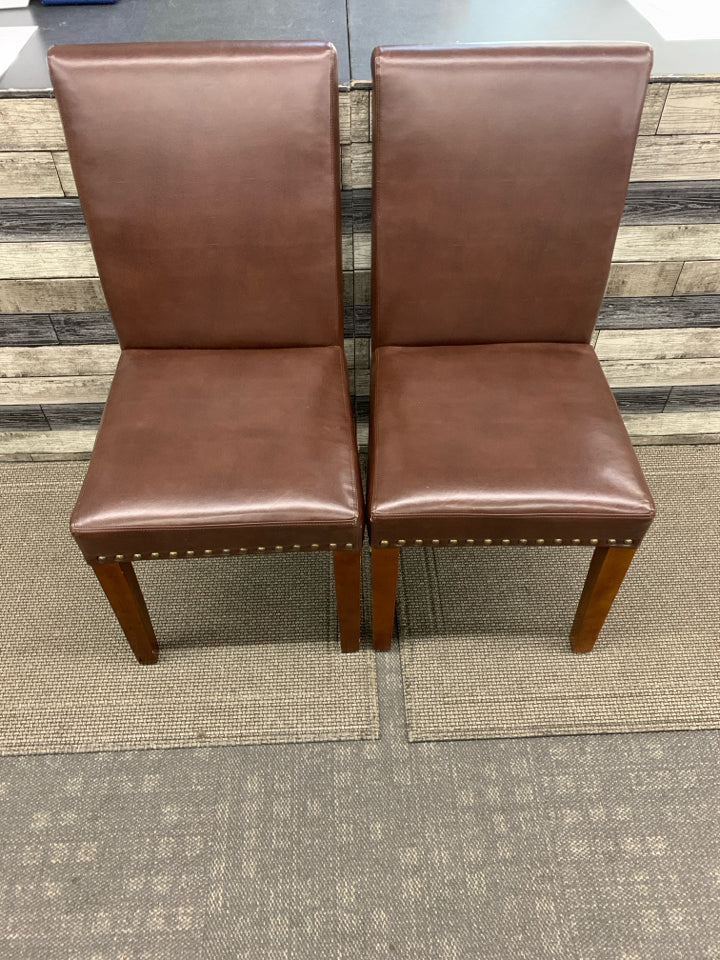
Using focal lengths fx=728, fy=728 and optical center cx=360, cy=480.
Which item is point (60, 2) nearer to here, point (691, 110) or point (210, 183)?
point (210, 183)

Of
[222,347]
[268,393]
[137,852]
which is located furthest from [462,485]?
[137,852]

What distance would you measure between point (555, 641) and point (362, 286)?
830 millimetres

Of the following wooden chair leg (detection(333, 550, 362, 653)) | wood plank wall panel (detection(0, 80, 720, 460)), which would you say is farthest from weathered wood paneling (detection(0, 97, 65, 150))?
wooden chair leg (detection(333, 550, 362, 653))

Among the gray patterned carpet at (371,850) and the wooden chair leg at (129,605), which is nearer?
the gray patterned carpet at (371,850)

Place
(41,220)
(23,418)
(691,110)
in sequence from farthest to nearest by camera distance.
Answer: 1. (23,418)
2. (41,220)
3. (691,110)

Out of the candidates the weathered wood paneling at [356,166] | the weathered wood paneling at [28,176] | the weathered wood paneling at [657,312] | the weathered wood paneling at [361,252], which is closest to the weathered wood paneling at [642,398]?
the weathered wood paneling at [657,312]

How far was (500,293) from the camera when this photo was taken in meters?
1.31

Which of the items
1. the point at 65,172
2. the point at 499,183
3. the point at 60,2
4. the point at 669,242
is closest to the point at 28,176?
the point at 65,172

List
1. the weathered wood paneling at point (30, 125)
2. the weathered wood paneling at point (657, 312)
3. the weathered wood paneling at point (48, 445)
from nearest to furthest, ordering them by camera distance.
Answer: the weathered wood paneling at point (30, 125) < the weathered wood paneling at point (657, 312) < the weathered wood paneling at point (48, 445)

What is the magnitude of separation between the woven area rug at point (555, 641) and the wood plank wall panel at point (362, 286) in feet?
1.12

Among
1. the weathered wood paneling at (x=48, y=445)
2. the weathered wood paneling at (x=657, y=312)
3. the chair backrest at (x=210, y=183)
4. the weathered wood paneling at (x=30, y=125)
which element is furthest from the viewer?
the weathered wood paneling at (x=48, y=445)

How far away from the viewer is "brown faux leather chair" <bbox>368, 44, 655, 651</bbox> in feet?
3.73

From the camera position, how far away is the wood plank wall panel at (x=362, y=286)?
1.30 metres

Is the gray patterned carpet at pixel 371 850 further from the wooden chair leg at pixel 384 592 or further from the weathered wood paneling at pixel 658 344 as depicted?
the weathered wood paneling at pixel 658 344
